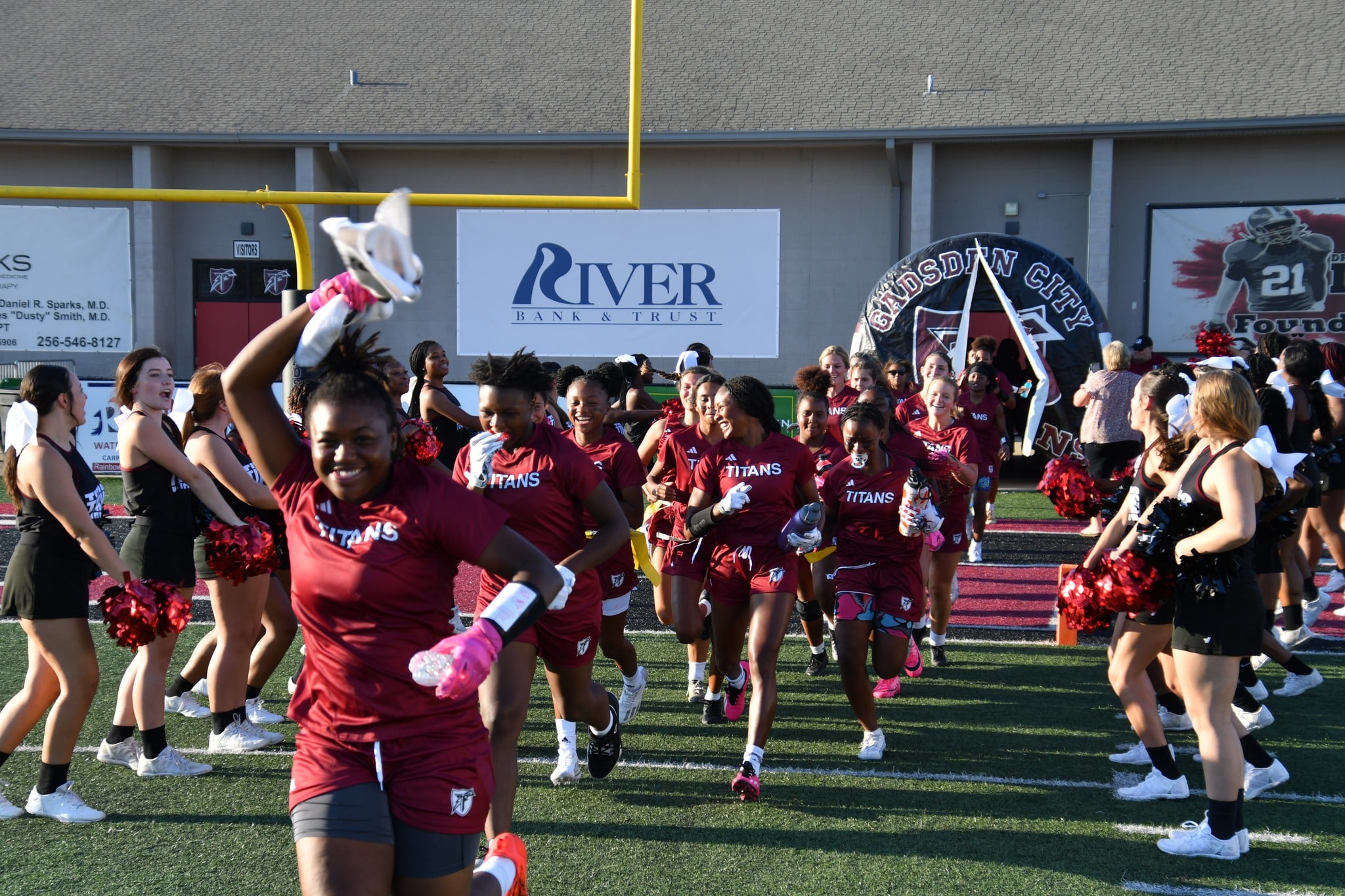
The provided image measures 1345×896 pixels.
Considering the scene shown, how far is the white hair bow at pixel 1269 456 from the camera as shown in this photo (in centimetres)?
447

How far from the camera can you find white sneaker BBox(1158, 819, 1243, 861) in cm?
462

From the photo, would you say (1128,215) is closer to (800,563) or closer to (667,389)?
(667,389)

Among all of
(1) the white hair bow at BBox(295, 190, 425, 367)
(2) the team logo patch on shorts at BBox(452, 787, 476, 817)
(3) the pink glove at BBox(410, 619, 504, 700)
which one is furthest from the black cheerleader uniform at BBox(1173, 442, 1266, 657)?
(1) the white hair bow at BBox(295, 190, 425, 367)

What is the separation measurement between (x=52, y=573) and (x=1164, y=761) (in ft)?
16.0

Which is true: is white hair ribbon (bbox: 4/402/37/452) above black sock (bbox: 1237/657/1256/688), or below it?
above

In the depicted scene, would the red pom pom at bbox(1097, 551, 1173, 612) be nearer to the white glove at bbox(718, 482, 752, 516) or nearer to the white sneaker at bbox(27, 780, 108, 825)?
the white glove at bbox(718, 482, 752, 516)

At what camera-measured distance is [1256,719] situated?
6.28 m

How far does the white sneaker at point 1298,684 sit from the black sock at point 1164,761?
2.08 m

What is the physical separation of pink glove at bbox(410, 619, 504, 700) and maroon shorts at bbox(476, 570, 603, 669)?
2074 mm

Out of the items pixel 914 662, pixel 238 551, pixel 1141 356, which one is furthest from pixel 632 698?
pixel 1141 356

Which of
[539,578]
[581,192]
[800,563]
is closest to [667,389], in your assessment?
[581,192]

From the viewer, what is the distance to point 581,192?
20.5 m

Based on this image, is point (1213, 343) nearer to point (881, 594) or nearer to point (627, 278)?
point (881, 594)

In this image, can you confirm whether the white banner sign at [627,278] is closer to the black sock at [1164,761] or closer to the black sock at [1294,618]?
the black sock at [1294,618]
